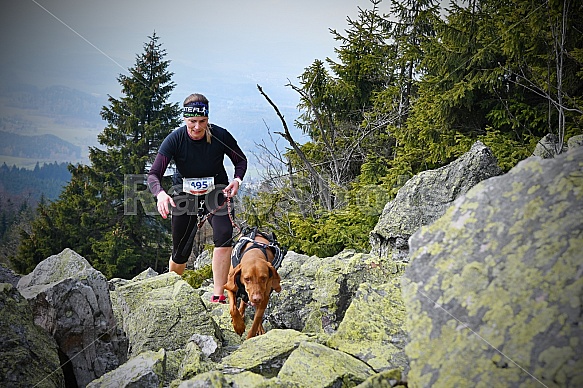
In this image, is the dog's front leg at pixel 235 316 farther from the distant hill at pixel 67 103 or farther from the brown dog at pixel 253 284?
the distant hill at pixel 67 103

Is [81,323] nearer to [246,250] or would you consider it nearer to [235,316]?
[235,316]

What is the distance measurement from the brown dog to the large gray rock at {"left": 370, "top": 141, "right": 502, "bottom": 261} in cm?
219

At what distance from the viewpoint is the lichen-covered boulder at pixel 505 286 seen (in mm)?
1599

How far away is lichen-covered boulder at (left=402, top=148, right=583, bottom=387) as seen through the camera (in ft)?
5.24

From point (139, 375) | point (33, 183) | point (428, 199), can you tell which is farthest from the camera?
point (33, 183)

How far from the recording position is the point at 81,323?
405 cm

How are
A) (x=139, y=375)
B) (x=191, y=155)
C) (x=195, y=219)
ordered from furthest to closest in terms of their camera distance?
(x=195, y=219)
(x=191, y=155)
(x=139, y=375)


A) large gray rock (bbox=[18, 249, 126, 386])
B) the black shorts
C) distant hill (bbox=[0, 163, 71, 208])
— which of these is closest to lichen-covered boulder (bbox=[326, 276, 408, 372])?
large gray rock (bbox=[18, 249, 126, 386])

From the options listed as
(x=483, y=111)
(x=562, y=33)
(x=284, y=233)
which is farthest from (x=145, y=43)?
(x=562, y=33)

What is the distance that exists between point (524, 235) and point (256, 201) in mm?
10413

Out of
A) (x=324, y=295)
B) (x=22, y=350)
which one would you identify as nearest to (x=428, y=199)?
(x=324, y=295)

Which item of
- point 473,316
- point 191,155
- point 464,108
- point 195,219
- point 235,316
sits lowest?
point 235,316

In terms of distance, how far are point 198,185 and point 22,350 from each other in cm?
318

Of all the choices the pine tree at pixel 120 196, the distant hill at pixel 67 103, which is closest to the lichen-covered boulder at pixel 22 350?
the distant hill at pixel 67 103
